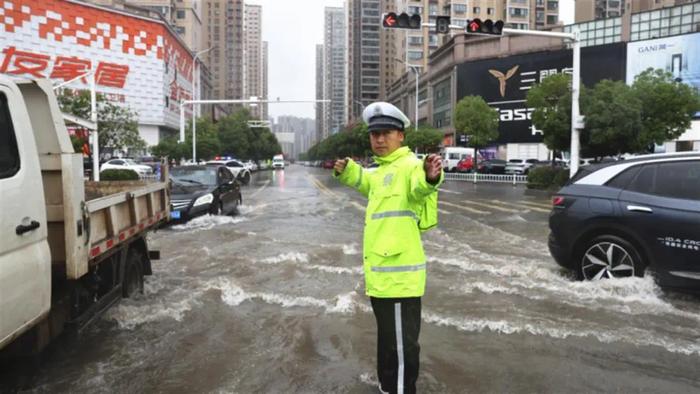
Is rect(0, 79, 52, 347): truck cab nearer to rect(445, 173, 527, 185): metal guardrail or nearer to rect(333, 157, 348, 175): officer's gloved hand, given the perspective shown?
rect(333, 157, 348, 175): officer's gloved hand

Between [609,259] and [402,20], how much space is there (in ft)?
32.5

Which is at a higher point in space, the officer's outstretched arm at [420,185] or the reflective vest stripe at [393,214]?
the officer's outstretched arm at [420,185]

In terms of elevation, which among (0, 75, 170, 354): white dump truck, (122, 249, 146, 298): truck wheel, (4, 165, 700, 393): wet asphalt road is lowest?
(4, 165, 700, 393): wet asphalt road

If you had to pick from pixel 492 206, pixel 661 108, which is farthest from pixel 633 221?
pixel 661 108

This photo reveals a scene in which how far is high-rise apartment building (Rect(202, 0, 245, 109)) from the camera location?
458 ft

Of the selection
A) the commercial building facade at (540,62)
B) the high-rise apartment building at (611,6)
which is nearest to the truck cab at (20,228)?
the commercial building facade at (540,62)

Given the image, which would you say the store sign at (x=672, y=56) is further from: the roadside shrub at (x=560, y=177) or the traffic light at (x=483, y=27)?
the traffic light at (x=483, y=27)

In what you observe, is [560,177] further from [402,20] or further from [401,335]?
[401,335]

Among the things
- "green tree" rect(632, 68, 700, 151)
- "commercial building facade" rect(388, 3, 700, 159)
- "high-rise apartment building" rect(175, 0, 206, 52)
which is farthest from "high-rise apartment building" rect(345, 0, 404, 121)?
"green tree" rect(632, 68, 700, 151)

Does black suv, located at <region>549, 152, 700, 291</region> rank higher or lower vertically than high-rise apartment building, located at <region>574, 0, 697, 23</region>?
lower

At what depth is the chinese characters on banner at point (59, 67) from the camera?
47.3 m

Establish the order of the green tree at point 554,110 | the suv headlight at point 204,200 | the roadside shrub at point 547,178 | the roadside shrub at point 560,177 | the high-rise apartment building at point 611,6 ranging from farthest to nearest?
the high-rise apartment building at point 611,6
the roadside shrub at point 547,178
the roadside shrub at point 560,177
the green tree at point 554,110
the suv headlight at point 204,200

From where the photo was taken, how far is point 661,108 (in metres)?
21.9

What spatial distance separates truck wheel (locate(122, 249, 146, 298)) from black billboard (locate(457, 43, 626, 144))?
52.1 m
